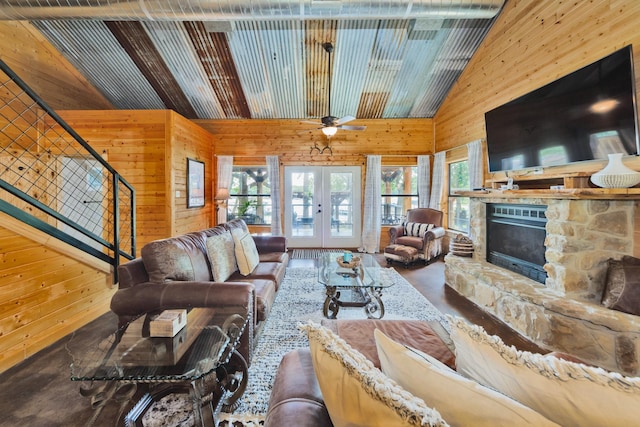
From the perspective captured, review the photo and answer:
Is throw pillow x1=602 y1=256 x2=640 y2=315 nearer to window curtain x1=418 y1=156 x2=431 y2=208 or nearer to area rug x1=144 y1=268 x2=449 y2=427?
area rug x1=144 y1=268 x2=449 y2=427

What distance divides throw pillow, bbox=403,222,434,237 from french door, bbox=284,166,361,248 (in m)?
1.33

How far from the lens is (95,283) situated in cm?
286

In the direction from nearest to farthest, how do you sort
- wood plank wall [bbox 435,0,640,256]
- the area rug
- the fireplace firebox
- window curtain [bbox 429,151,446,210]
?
the area rug → wood plank wall [bbox 435,0,640,256] → the fireplace firebox → window curtain [bbox 429,151,446,210]

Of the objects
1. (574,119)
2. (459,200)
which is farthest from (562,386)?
(459,200)

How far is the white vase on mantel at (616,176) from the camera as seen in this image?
6.98ft

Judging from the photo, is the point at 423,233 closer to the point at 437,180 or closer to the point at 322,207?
the point at 437,180

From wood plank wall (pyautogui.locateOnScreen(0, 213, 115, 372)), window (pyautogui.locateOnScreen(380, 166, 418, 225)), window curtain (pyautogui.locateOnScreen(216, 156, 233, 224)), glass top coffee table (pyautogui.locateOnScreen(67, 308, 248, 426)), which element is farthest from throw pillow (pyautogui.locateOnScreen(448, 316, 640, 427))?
window curtain (pyautogui.locateOnScreen(216, 156, 233, 224))

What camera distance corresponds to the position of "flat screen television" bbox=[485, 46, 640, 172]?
7.48 ft

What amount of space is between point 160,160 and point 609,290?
19.0 feet

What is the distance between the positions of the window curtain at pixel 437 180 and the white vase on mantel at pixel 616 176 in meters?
3.66

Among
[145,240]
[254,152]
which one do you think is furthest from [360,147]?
[145,240]

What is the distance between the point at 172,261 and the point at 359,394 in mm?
2014

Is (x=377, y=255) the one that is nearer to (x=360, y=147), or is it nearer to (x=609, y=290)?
(x=360, y=147)

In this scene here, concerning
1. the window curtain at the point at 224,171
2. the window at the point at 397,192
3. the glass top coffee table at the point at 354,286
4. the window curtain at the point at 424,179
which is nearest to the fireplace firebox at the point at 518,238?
the glass top coffee table at the point at 354,286
